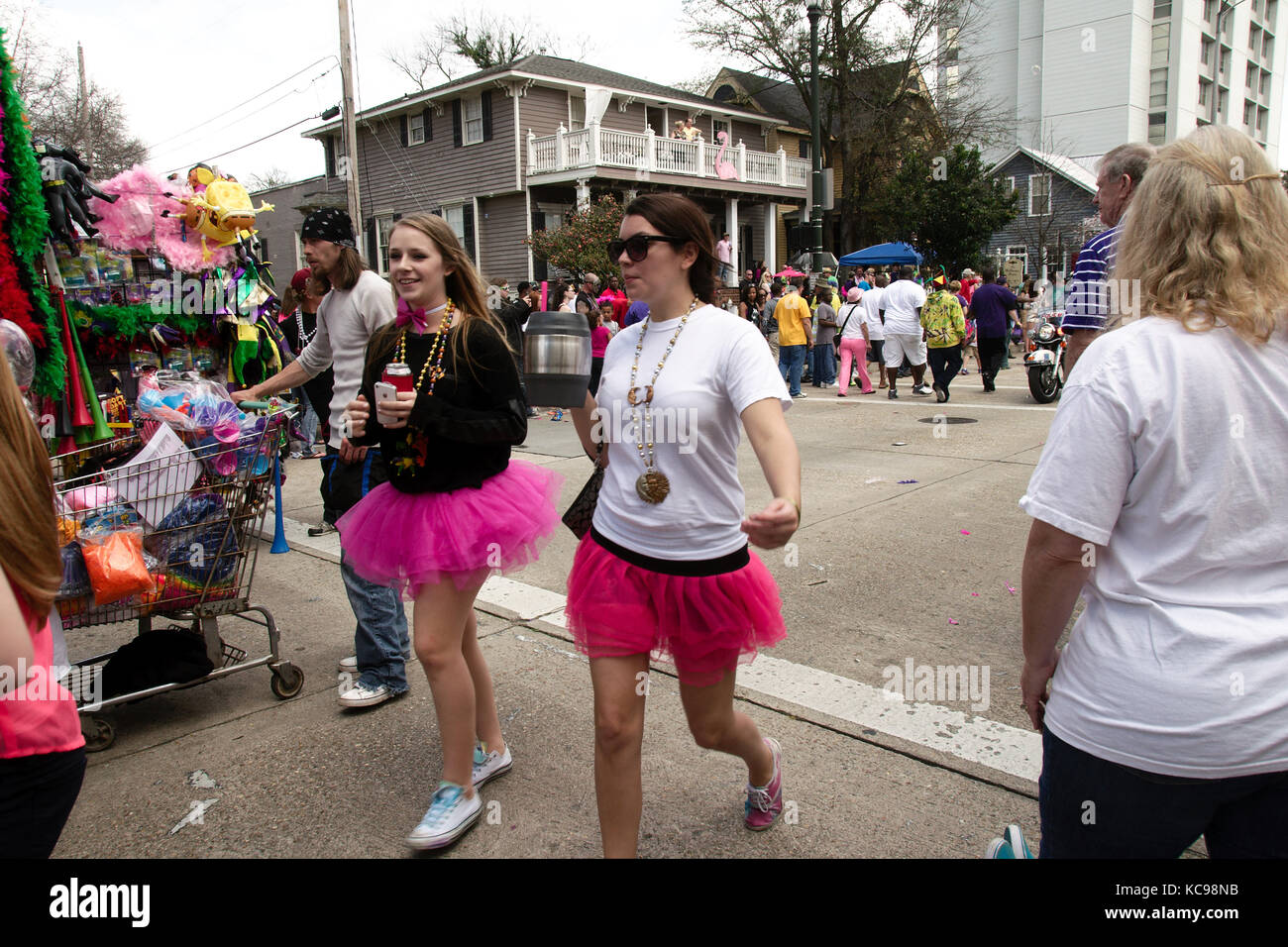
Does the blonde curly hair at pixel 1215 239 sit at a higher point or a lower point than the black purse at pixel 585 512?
higher

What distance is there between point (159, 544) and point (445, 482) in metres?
1.34

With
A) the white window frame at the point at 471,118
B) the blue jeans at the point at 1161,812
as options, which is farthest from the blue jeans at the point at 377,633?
the white window frame at the point at 471,118

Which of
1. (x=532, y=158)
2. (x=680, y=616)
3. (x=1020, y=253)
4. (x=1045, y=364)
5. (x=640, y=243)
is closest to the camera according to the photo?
(x=680, y=616)

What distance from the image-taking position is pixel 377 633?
3.64 meters

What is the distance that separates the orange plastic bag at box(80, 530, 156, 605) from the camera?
10.3 feet

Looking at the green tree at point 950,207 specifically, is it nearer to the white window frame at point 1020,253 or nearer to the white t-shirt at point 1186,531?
the white window frame at point 1020,253

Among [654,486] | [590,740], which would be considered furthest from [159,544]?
[654,486]

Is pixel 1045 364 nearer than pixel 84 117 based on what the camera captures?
Yes

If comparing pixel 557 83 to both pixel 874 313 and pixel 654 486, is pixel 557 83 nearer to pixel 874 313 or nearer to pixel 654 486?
pixel 874 313

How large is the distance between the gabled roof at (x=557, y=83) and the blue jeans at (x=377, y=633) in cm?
2345

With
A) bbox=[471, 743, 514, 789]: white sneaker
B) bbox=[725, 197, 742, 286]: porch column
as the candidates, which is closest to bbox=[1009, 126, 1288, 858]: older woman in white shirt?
bbox=[471, 743, 514, 789]: white sneaker

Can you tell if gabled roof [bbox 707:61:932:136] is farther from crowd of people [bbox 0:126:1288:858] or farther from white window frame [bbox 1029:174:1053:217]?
crowd of people [bbox 0:126:1288:858]

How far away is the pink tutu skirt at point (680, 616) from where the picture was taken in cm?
229
